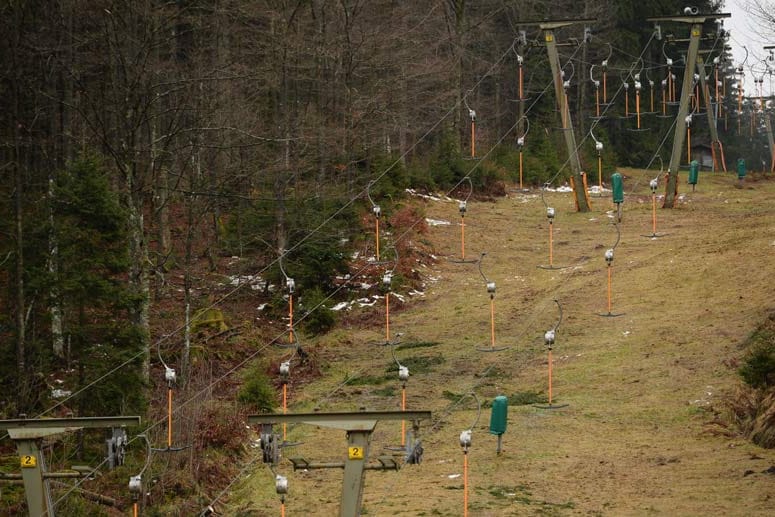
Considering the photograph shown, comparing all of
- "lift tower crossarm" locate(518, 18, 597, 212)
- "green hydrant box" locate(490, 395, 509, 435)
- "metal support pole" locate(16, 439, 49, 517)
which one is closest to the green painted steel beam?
"metal support pole" locate(16, 439, 49, 517)

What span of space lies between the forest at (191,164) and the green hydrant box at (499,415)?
6293 millimetres

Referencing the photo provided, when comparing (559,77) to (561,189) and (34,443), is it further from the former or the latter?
(34,443)

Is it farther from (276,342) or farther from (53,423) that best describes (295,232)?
(53,423)

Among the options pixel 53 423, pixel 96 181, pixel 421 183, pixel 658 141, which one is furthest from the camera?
pixel 658 141

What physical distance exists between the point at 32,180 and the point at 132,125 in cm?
595

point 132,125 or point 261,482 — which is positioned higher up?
point 132,125

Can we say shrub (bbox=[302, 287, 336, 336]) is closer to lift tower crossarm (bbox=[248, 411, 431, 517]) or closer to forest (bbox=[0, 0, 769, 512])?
forest (bbox=[0, 0, 769, 512])

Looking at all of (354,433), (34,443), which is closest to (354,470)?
(354,433)

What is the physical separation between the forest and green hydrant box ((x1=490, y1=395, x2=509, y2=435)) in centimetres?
629

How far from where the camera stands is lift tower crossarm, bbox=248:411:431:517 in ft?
45.1

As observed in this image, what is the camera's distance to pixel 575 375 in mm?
24031

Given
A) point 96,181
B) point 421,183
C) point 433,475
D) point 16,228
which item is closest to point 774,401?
point 433,475

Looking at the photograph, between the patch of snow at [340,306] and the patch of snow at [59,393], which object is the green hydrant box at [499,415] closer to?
the patch of snow at [59,393]

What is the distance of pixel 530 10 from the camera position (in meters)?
56.9
